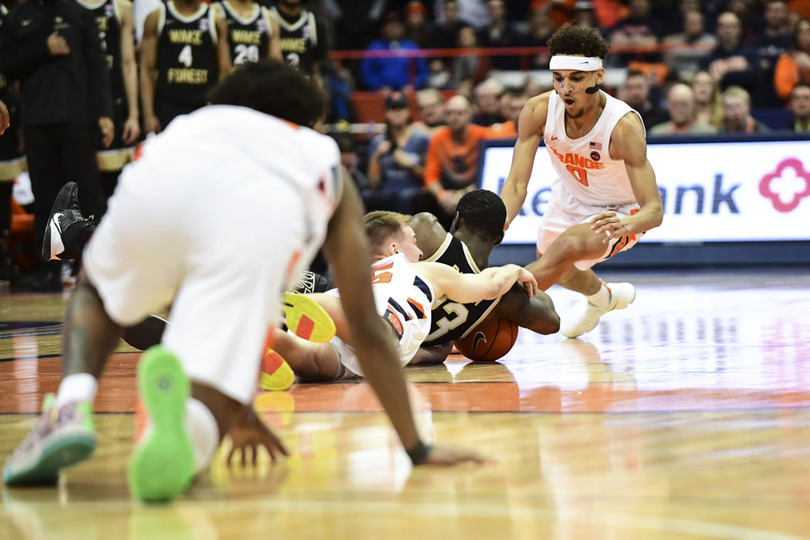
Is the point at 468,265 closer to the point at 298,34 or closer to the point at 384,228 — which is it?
the point at 384,228

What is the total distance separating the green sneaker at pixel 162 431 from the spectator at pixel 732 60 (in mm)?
11159

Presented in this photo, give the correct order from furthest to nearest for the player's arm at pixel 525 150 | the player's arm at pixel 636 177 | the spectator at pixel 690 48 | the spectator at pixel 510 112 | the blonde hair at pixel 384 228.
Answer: the spectator at pixel 690 48
the spectator at pixel 510 112
the player's arm at pixel 525 150
the player's arm at pixel 636 177
the blonde hair at pixel 384 228

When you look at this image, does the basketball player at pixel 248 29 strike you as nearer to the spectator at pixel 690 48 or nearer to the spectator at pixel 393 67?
the spectator at pixel 393 67

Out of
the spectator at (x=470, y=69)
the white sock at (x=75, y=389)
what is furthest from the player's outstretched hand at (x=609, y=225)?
the spectator at (x=470, y=69)

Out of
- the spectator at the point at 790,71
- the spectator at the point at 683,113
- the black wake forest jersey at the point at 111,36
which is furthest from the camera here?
the spectator at the point at 790,71

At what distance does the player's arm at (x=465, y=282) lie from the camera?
5148 mm

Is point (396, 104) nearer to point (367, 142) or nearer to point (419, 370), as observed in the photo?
point (367, 142)

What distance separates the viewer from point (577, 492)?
2826 mm

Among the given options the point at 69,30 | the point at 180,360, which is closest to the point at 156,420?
the point at 180,360

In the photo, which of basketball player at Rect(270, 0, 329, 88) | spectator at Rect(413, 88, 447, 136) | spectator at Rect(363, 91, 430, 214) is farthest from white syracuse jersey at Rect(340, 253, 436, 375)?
spectator at Rect(413, 88, 447, 136)

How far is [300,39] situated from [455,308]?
4855mm

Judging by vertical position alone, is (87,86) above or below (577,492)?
below

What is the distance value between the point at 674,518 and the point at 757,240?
322 inches

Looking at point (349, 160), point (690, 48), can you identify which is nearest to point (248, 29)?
point (349, 160)
